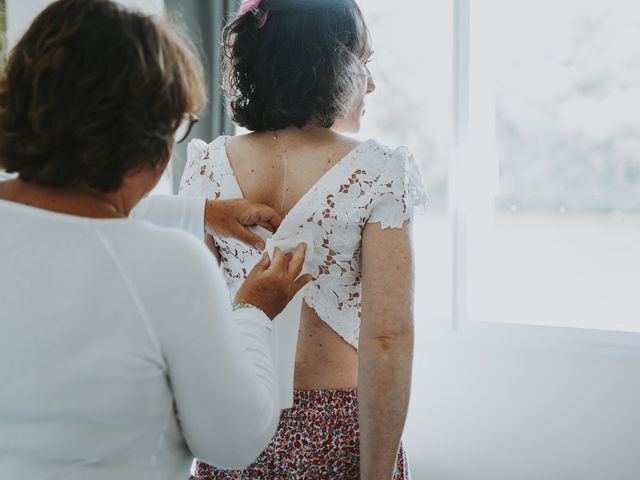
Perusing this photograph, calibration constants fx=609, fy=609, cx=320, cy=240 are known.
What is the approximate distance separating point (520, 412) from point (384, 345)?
1.62 metres

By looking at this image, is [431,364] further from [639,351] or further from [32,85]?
[32,85]

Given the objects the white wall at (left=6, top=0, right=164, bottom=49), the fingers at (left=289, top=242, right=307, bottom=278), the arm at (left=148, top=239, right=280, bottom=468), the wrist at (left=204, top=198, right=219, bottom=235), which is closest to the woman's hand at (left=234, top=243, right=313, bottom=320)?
the fingers at (left=289, top=242, right=307, bottom=278)

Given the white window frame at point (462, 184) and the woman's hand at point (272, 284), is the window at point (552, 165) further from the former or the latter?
the woman's hand at point (272, 284)

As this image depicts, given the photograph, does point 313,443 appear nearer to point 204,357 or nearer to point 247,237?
point 247,237

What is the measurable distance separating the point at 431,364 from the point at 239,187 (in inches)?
68.1

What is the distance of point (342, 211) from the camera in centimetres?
118

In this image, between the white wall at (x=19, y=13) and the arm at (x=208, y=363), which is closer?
the arm at (x=208, y=363)

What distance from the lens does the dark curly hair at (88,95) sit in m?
0.68

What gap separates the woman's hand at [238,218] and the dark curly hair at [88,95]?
425 millimetres

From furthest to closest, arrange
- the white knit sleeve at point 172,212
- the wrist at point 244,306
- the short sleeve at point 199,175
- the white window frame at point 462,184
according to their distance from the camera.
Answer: the white window frame at point 462,184 < the short sleeve at point 199,175 < the white knit sleeve at point 172,212 < the wrist at point 244,306

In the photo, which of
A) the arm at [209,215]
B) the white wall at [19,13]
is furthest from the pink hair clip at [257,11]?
the white wall at [19,13]

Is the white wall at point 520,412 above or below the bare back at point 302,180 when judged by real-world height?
below

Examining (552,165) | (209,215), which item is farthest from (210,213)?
(552,165)

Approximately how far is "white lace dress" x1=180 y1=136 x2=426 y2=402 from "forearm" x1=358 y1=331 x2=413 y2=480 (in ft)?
0.34
